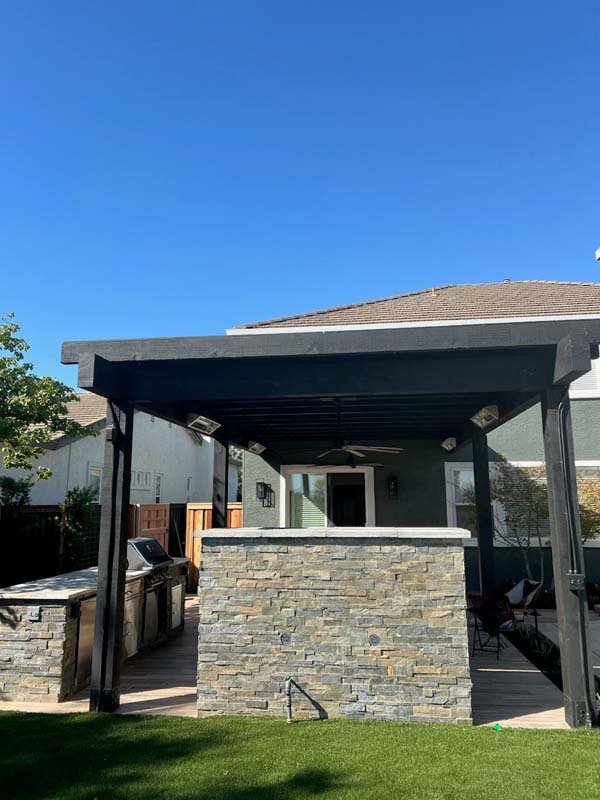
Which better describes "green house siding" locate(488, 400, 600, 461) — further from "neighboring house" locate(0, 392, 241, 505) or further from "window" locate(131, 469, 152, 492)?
"window" locate(131, 469, 152, 492)

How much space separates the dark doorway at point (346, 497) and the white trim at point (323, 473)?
28 centimetres

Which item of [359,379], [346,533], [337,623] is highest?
[359,379]

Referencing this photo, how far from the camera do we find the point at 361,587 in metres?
4.60

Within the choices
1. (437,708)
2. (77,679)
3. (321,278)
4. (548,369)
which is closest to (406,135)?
(321,278)

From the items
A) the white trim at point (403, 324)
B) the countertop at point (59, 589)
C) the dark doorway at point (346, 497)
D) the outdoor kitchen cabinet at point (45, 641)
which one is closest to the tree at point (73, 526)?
the countertop at point (59, 589)

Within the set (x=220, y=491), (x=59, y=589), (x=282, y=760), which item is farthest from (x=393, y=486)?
(x=282, y=760)

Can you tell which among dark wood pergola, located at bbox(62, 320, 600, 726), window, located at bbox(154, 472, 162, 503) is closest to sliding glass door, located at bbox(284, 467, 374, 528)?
dark wood pergola, located at bbox(62, 320, 600, 726)

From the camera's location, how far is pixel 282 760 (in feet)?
11.8

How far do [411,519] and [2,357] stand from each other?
787cm

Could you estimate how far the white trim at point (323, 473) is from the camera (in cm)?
1062

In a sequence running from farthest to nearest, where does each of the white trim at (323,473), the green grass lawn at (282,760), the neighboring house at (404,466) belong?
the white trim at (323,473)
the neighboring house at (404,466)
the green grass lawn at (282,760)

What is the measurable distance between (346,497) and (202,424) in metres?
4.89

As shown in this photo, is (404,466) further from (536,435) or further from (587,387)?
(587,387)

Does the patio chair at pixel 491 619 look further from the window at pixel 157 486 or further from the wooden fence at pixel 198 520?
the window at pixel 157 486
